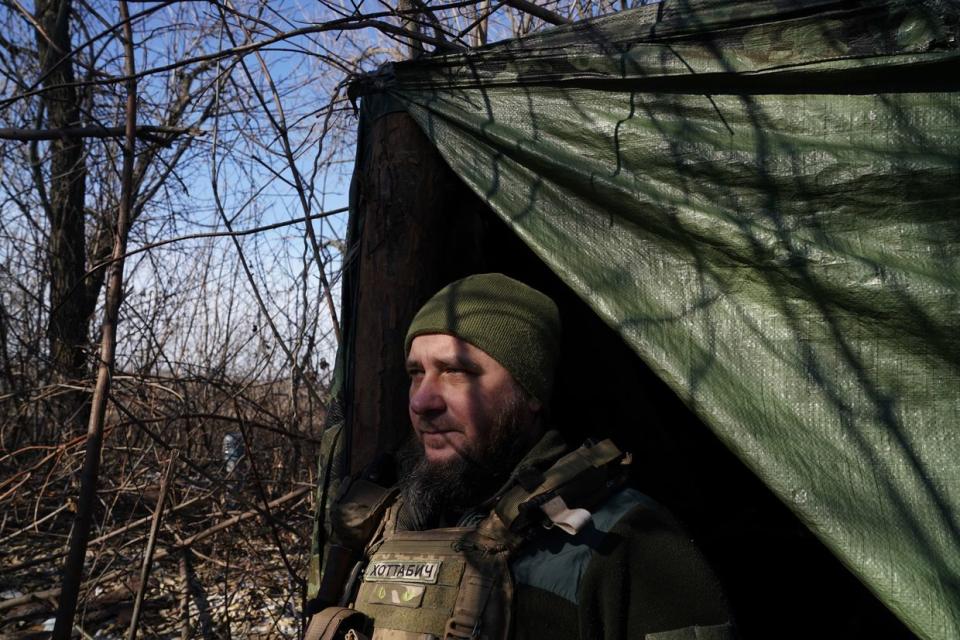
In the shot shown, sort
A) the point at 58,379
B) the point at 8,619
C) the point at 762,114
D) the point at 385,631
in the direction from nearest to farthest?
the point at 385,631 → the point at 762,114 → the point at 8,619 → the point at 58,379

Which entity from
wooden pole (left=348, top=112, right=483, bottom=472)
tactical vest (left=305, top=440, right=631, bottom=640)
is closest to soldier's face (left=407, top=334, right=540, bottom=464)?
tactical vest (left=305, top=440, right=631, bottom=640)

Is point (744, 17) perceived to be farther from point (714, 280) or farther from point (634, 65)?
point (714, 280)

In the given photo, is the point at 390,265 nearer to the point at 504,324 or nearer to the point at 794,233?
the point at 504,324

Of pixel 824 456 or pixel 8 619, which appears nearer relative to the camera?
pixel 824 456

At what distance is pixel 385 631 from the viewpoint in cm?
197

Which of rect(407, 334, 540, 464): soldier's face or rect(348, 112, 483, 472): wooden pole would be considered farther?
rect(348, 112, 483, 472): wooden pole

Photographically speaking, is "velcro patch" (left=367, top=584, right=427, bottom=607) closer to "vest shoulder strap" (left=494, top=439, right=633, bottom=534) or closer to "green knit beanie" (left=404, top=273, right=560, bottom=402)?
"vest shoulder strap" (left=494, top=439, right=633, bottom=534)

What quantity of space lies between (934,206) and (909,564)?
82cm

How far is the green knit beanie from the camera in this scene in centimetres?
222

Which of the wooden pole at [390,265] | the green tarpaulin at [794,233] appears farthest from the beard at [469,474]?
the wooden pole at [390,265]

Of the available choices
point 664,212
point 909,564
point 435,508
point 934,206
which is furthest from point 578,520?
point 934,206

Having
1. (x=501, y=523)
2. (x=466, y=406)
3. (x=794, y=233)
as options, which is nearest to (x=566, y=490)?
(x=501, y=523)

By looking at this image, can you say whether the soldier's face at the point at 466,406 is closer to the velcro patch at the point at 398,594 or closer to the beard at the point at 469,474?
the beard at the point at 469,474

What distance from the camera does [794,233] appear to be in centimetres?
199
